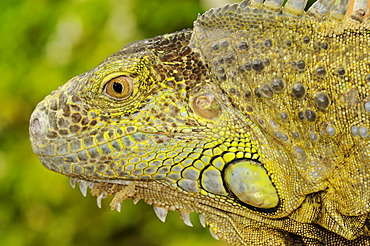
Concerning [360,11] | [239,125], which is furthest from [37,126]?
[360,11]

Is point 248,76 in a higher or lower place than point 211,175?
higher

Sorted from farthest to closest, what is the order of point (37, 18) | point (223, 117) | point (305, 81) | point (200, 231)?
1. point (37, 18)
2. point (200, 231)
3. point (223, 117)
4. point (305, 81)

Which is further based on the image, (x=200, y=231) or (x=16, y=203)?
(x=16, y=203)

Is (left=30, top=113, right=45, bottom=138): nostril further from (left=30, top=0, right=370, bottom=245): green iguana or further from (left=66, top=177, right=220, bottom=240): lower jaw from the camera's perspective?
(left=66, top=177, right=220, bottom=240): lower jaw

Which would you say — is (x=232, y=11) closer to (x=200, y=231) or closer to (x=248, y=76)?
(x=248, y=76)

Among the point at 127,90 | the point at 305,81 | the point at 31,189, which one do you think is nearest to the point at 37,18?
the point at 31,189

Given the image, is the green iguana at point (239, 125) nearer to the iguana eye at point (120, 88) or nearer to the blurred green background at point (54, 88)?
the iguana eye at point (120, 88)

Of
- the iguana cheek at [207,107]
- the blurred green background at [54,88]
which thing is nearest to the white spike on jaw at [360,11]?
the iguana cheek at [207,107]
